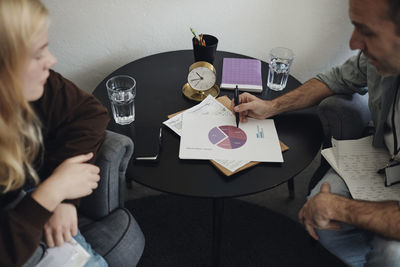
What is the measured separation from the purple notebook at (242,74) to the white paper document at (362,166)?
0.38m

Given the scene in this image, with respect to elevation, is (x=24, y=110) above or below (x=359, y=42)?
below

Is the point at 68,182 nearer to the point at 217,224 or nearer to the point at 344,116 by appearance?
the point at 217,224

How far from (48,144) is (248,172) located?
0.62 m

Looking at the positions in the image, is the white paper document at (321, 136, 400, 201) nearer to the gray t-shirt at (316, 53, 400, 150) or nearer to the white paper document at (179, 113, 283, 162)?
the gray t-shirt at (316, 53, 400, 150)

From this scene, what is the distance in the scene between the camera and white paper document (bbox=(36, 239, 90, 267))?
96 centimetres

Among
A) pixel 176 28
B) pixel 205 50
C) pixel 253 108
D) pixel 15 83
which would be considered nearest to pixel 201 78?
pixel 205 50

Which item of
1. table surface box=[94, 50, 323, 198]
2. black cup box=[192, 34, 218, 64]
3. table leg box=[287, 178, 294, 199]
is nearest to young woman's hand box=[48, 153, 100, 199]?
table surface box=[94, 50, 323, 198]

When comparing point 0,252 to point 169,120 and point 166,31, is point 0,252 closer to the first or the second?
point 169,120

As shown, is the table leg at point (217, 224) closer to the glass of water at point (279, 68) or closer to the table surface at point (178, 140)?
the table surface at point (178, 140)

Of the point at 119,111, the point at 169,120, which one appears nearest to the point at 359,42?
the point at 169,120

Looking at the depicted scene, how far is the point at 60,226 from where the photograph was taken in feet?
3.21

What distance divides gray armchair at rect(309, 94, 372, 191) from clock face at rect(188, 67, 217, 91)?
1.40 ft

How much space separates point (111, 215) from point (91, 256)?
0.18 metres

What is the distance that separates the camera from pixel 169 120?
1264 millimetres
